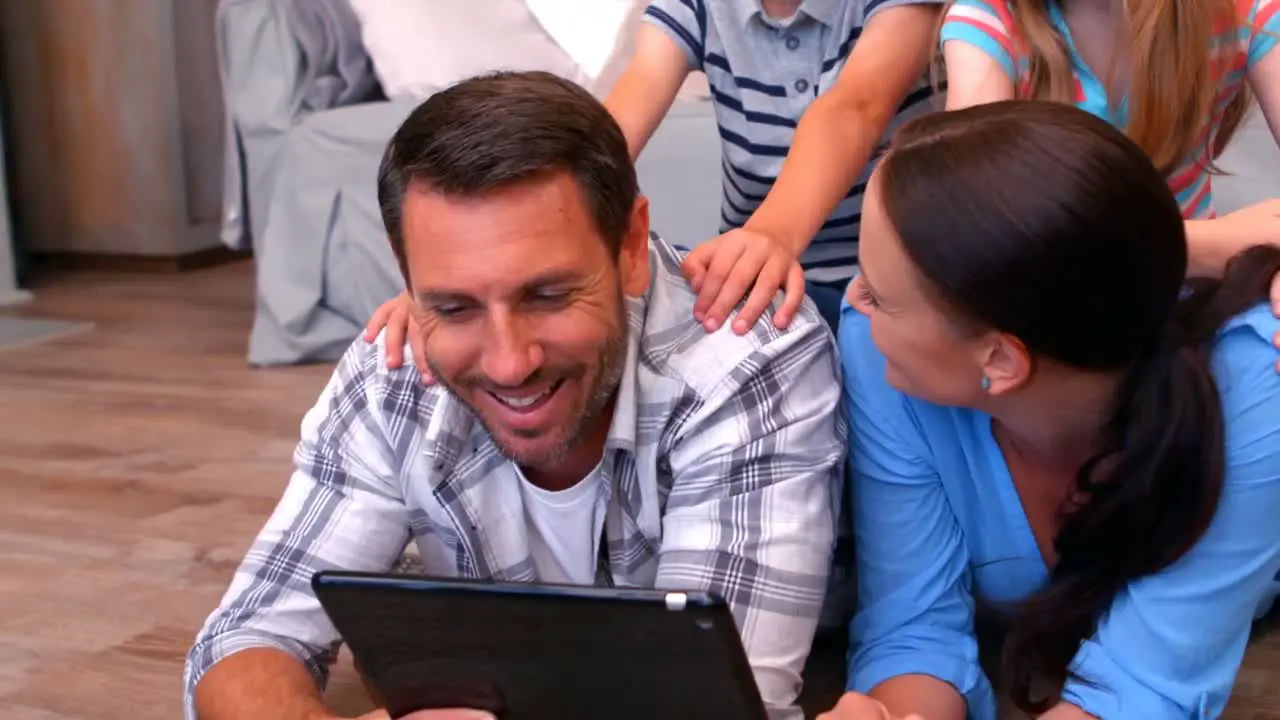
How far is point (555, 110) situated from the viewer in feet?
3.25

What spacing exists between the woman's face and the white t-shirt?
0.83 feet

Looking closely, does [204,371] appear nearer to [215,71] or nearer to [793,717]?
[215,71]

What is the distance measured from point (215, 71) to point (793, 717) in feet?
10.9

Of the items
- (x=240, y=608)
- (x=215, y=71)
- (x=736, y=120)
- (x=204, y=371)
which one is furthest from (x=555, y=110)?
(x=215, y=71)

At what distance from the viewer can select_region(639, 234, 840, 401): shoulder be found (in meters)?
1.04

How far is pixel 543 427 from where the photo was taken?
1.00 metres

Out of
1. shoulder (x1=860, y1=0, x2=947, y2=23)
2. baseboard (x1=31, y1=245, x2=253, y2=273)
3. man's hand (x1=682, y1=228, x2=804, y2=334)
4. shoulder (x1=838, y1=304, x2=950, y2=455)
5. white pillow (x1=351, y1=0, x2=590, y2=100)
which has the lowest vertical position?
baseboard (x1=31, y1=245, x2=253, y2=273)

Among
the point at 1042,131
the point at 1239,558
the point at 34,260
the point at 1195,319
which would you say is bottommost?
the point at 34,260

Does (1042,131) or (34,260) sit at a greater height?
(1042,131)

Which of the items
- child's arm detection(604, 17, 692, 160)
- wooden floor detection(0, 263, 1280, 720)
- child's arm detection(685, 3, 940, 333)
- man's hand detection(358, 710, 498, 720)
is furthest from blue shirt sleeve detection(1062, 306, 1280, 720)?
child's arm detection(604, 17, 692, 160)

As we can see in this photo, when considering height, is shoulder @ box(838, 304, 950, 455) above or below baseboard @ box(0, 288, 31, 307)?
above

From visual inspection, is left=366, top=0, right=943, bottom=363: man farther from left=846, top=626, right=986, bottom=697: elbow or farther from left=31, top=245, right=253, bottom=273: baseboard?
left=31, top=245, right=253, bottom=273: baseboard

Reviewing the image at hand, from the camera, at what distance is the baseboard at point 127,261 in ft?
12.6

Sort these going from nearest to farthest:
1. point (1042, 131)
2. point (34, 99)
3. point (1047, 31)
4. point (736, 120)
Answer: point (1042, 131), point (1047, 31), point (736, 120), point (34, 99)
